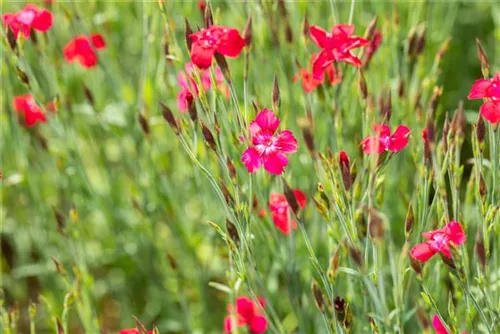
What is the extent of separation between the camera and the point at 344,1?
304 cm

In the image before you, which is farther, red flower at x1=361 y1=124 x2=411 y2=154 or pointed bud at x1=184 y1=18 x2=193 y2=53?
pointed bud at x1=184 y1=18 x2=193 y2=53

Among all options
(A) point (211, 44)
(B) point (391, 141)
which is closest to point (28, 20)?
(A) point (211, 44)

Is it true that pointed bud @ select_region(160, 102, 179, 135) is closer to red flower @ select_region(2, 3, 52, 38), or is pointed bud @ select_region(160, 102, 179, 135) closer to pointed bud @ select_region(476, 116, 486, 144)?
Answer: red flower @ select_region(2, 3, 52, 38)

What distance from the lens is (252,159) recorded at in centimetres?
168

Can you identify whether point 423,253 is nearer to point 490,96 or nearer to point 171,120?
point 490,96

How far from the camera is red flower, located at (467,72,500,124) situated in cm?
163

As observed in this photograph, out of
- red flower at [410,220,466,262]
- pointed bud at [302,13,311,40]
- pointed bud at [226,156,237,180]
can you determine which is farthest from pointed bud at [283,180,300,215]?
Result: pointed bud at [302,13,311,40]

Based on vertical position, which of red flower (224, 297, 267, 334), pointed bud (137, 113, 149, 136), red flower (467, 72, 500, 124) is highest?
red flower (467, 72, 500, 124)

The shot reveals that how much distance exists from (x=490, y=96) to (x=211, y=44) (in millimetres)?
658

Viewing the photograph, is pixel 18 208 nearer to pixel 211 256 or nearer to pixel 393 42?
pixel 211 256

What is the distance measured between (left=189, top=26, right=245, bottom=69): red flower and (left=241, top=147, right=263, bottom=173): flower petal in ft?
0.78

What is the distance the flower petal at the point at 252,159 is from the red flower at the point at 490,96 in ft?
1.66

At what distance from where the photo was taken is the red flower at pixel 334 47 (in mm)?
1934

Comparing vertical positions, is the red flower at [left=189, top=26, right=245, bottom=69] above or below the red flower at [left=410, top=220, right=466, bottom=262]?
above
